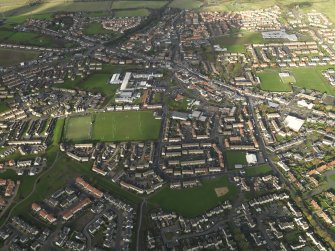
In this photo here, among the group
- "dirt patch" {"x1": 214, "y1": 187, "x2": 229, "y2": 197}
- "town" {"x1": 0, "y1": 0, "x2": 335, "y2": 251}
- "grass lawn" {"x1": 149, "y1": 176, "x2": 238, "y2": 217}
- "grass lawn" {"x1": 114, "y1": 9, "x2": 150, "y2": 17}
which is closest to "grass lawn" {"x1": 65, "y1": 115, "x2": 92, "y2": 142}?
"town" {"x1": 0, "y1": 0, "x2": 335, "y2": 251}

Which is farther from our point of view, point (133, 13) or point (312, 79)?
point (133, 13)

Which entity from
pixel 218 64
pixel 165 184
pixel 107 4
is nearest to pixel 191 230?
pixel 165 184

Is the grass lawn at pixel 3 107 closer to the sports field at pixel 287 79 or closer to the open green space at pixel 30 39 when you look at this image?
the open green space at pixel 30 39

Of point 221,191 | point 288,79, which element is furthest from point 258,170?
point 288,79

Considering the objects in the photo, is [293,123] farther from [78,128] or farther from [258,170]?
[78,128]

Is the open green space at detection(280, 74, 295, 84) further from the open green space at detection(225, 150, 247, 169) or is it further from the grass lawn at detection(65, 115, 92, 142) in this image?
the grass lawn at detection(65, 115, 92, 142)

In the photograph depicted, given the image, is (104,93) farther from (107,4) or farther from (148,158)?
(107,4)
